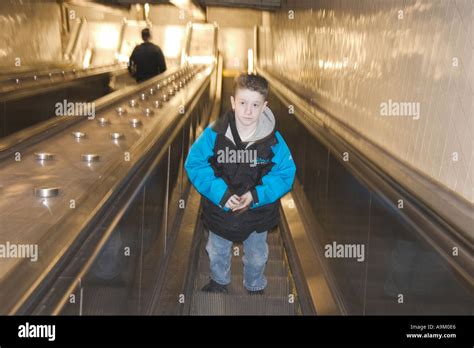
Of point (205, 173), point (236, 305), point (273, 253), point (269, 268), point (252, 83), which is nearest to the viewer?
point (252, 83)

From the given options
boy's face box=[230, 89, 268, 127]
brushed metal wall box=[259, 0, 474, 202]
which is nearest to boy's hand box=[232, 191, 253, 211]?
boy's face box=[230, 89, 268, 127]

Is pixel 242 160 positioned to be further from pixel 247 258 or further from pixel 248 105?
pixel 247 258

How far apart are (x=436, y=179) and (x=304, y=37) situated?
21.8ft

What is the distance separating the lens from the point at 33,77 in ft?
24.9

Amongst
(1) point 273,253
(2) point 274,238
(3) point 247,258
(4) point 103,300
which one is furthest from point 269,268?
(4) point 103,300

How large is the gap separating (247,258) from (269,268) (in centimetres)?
120

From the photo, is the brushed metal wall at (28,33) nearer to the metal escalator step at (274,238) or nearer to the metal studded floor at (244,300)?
the metal escalator step at (274,238)

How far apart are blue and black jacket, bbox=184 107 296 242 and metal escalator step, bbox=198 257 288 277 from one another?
1683 millimetres

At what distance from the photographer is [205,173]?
11.6 ft

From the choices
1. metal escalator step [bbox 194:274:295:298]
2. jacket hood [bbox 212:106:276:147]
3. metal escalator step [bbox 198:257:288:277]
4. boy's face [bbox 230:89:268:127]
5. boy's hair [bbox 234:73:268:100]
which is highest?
boy's hair [bbox 234:73:268:100]

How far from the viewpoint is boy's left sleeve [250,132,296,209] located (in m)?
3.55

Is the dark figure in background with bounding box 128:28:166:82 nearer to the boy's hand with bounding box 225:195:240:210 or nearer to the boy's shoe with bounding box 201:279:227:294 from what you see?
the boy's shoe with bounding box 201:279:227:294

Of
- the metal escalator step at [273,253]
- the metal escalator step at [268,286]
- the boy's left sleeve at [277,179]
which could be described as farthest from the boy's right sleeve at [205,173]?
the metal escalator step at [273,253]

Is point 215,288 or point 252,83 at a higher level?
point 252,83
